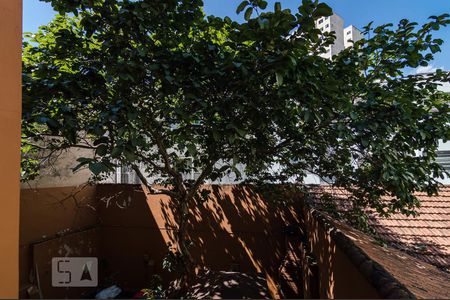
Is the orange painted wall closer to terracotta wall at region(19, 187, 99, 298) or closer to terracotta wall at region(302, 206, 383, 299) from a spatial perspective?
terracotta wall at region(302, 206, 383, 299)

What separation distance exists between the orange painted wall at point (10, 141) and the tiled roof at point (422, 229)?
5586 mm

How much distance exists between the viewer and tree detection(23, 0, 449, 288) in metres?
2.76

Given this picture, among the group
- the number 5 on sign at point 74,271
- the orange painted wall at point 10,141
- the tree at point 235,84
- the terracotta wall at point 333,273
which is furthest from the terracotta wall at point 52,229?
the terracotta wall at point 333,273

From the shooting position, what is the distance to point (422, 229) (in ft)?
17.9

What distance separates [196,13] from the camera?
3309 mm

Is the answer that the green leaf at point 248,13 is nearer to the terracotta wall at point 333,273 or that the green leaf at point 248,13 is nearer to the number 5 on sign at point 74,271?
the terracotta wall at point 333,273

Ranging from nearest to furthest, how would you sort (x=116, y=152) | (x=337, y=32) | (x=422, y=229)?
(x=116, y=152) < (x=422, y=229) < (x=337, y=32)

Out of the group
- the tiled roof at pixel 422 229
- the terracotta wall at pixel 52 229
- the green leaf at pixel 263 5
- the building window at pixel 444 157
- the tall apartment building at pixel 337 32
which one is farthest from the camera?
the building window at pixel 444 157

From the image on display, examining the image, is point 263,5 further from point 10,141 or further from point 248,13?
point 10,141

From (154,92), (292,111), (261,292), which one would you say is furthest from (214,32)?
(261,292)

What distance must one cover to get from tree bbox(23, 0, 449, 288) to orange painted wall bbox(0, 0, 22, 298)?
3.06 ft

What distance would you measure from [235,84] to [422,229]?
528 cm

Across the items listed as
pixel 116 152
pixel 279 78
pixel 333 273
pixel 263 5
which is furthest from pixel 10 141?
pixel 333 273

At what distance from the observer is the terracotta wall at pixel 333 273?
230cm
